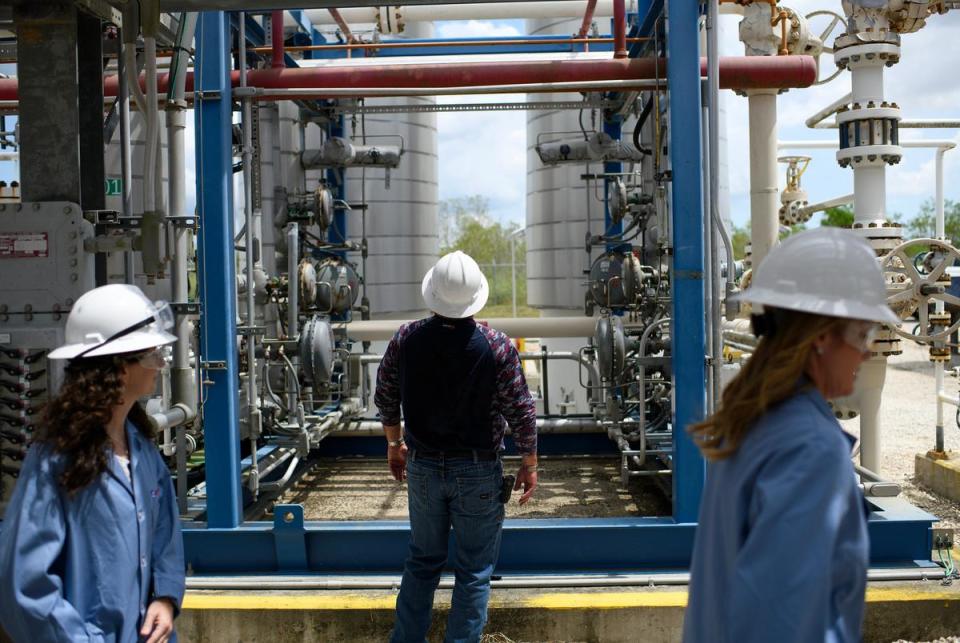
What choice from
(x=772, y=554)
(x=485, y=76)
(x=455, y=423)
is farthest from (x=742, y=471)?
(x=485, y=76)

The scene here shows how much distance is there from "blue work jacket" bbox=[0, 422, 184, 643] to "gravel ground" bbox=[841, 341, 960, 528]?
3.99 m

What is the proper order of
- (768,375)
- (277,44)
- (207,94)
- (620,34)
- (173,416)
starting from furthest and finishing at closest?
(277,44) → (620,34) → (207,94) → (173,416) → (768,375)

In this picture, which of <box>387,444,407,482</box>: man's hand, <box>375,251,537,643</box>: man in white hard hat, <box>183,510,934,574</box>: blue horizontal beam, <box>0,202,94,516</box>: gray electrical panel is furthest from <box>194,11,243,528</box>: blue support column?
<box>0,202,94,516</box>: gray electrical panel

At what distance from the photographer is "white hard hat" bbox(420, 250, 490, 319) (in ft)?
11.9

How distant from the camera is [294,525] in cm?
451

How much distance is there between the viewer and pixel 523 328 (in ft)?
29.5

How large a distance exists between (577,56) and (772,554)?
5.28 meters

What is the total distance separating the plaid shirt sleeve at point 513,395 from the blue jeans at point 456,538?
0.16 metres

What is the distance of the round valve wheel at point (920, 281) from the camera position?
511 centimetres

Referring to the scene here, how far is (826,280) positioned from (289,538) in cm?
350

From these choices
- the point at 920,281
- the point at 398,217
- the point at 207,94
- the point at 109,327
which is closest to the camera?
the point at 109,327

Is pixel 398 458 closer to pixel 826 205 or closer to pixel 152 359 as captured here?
pixel 152 359

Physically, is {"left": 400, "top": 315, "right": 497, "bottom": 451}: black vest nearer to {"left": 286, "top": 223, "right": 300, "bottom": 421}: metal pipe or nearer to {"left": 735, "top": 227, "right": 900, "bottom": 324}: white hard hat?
{"left": 735, "top": 227, "right": 900, "bottom": 324}: white hard hat

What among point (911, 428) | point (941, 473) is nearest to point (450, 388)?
Result: point (941, 473)
